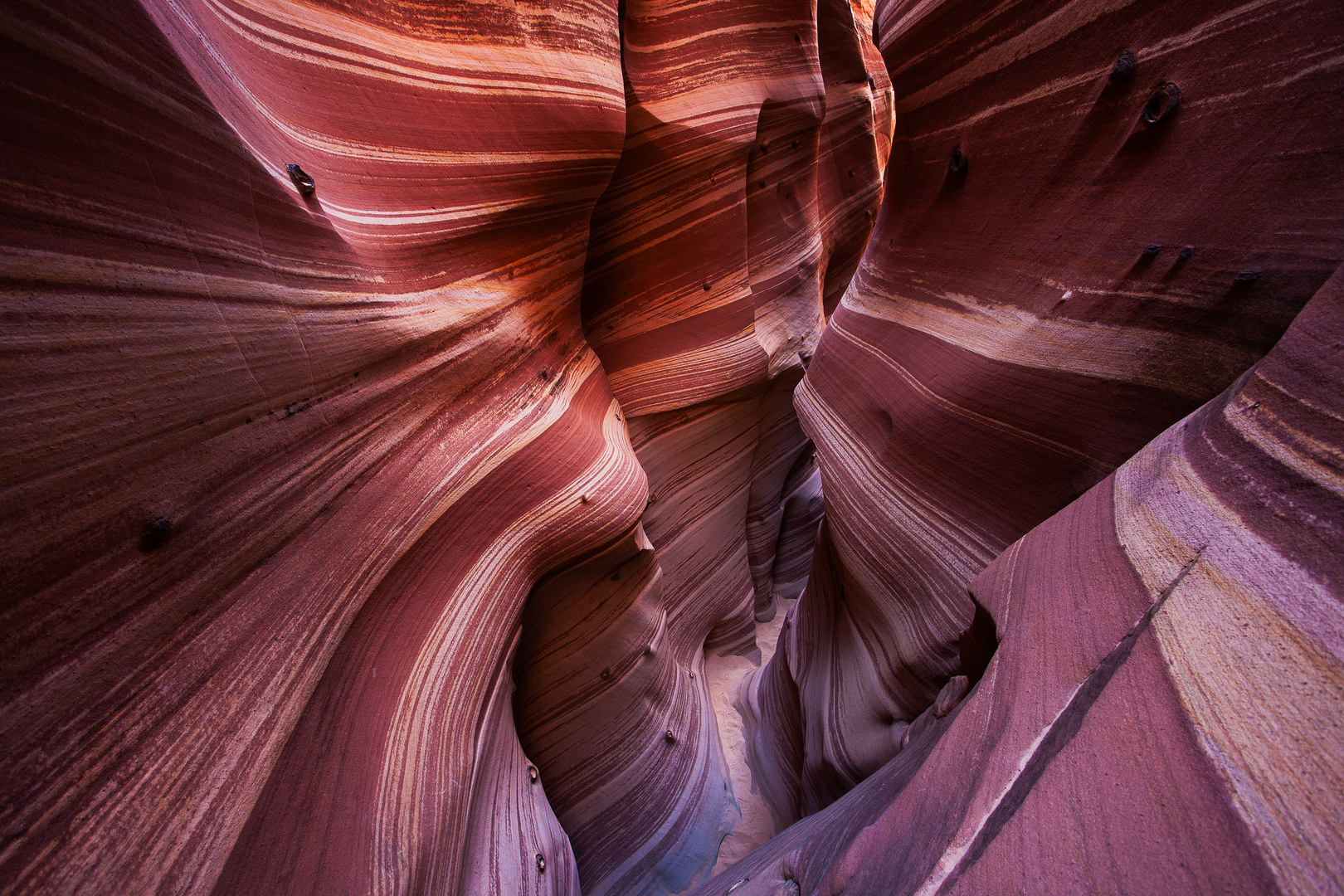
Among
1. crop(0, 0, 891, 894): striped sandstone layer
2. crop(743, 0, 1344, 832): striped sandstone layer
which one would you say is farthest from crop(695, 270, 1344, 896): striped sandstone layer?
crop(0, 0, 891, 894): striped sandstone layer

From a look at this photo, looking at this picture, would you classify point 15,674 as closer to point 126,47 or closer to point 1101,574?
point 126,47

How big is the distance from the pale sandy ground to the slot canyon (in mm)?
253

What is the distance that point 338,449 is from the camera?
3.79ft

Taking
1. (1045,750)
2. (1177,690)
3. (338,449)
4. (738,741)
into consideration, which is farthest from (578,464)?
(738,741)

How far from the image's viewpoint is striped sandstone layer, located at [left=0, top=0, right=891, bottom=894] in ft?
2.33

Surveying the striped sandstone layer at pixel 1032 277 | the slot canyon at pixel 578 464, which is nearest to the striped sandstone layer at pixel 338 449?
the slot canyon at pixel 578 464

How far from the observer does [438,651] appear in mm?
1318

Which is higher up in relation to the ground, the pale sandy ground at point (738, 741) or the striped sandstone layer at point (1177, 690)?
the striped sandstone layer at point (1177, 690)

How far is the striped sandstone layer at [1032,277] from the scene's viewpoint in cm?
100

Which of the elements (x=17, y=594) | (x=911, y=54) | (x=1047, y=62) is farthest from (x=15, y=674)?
(x=911, y=54)

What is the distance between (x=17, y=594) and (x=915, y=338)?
2.14 meters

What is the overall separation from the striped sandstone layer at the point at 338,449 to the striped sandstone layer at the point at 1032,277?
977mm

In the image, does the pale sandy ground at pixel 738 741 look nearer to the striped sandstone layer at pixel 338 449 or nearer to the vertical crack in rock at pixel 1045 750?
the striped sandstone layer at pixel 338 449

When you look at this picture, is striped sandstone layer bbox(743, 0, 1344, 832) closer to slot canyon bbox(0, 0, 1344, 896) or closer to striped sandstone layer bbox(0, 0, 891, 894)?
slot canyon bbox(0, 0, 1344, 896)
